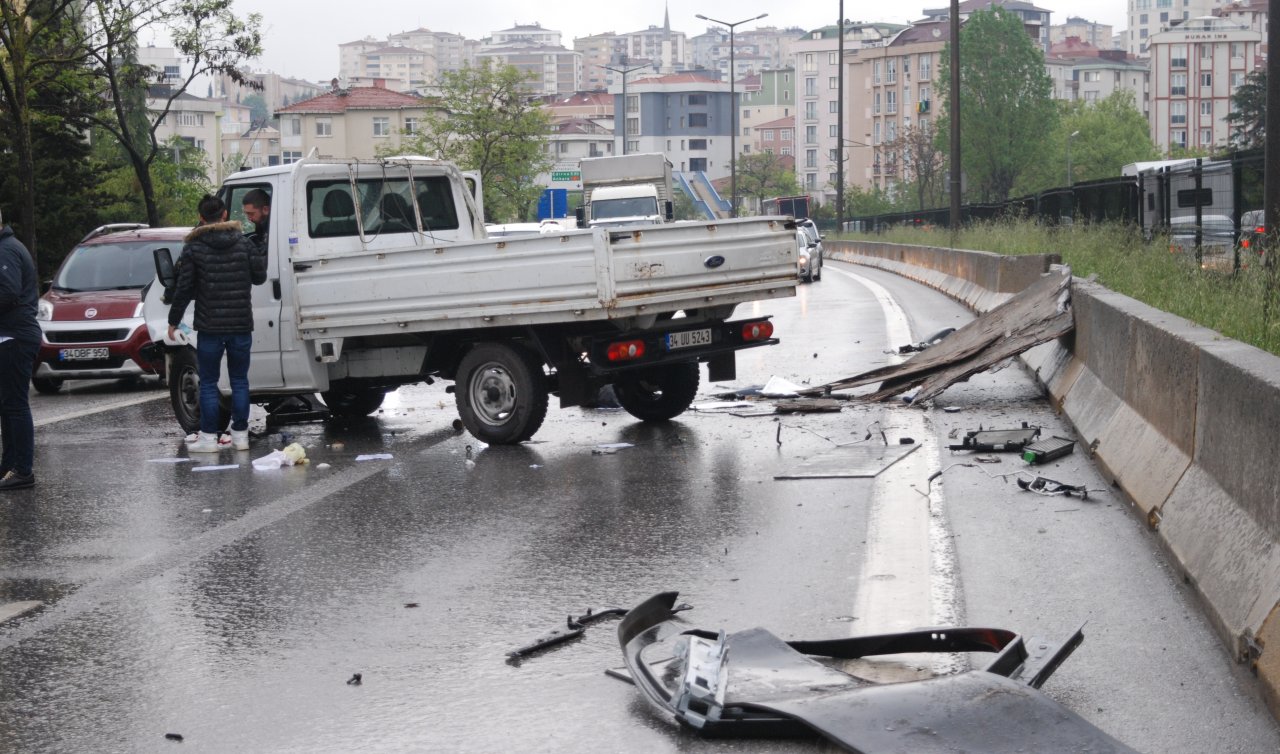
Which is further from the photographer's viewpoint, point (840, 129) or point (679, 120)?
point (679, 120)

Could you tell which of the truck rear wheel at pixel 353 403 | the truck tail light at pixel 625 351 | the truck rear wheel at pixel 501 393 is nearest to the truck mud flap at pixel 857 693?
the truck tail light at pixel 625 351

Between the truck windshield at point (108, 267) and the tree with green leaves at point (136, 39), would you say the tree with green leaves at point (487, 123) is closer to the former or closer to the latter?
the tree with green leaves at point (136, 39)

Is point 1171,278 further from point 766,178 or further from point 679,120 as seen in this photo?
point 679,120

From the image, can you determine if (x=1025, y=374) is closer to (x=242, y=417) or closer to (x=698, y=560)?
(x=242, y=417)

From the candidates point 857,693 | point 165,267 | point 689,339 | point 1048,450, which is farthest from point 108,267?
point 857,693

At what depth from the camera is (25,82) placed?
2662 centimetres

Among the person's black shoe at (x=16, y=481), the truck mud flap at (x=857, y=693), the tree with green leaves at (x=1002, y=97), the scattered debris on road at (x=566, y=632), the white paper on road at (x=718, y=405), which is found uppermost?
the tree with green leaves at (x=1002, y=97)

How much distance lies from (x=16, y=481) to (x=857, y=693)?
23.7 ft

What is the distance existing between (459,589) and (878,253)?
48.7 metres

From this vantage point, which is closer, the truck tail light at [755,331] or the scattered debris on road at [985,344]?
the truck tail light at [755,331]

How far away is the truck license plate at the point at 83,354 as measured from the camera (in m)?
17.6

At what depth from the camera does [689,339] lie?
1173 cm

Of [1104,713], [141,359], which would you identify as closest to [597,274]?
[1104,713]

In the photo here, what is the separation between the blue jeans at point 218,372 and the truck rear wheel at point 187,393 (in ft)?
3.75
